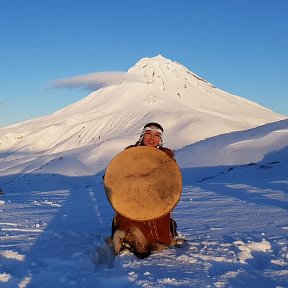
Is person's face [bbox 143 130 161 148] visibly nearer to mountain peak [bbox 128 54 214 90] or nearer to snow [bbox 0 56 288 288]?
snow [bbox 0 56 288 288]

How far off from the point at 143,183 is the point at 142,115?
90334mm

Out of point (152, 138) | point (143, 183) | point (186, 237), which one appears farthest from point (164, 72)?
point (143, 183)

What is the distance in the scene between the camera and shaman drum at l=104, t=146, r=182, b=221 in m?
5.46

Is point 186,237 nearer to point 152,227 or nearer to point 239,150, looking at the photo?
point 152,227

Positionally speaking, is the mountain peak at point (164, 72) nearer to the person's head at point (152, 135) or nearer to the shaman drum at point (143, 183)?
the person's head at point (152, 135)

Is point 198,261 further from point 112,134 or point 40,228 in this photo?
point 112,134

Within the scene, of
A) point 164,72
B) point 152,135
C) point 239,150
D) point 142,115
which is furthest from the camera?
point 164,72

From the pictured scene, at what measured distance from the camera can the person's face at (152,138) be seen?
19.1 feet

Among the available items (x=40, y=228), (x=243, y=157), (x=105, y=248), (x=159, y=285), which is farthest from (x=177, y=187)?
(x=243, y=157)

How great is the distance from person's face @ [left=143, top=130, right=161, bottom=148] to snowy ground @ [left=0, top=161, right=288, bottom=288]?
122 cm

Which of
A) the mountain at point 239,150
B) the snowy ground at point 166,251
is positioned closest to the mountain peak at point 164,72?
the mountain at point 239,150

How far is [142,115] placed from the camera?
95750 mm

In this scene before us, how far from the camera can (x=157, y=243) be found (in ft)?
18.1

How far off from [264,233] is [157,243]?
1.38 meters
